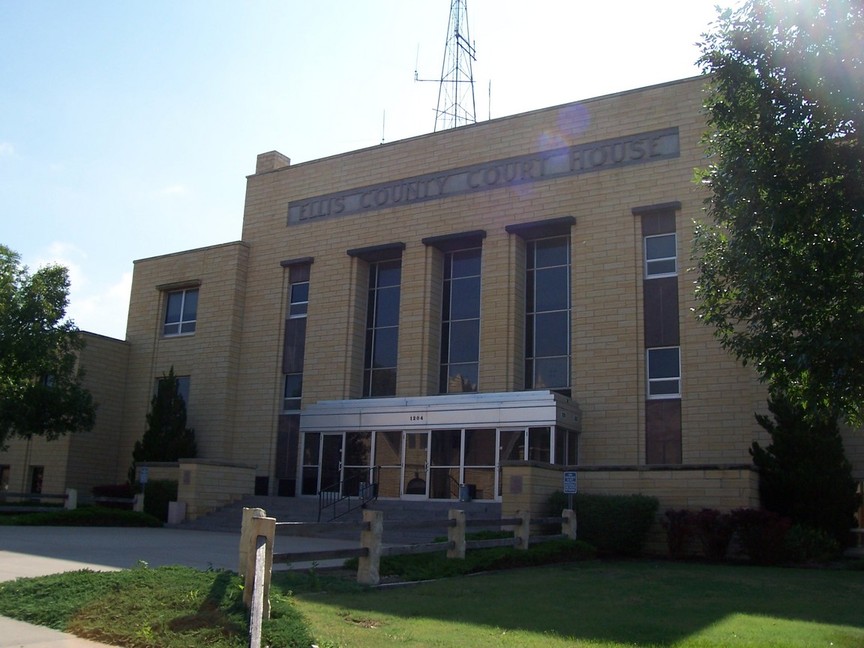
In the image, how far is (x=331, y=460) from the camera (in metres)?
29.6

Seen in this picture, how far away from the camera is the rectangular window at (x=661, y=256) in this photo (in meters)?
26.5

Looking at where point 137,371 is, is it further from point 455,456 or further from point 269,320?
point 455,456

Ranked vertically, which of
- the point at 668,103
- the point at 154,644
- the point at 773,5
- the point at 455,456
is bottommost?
the point at 154,644

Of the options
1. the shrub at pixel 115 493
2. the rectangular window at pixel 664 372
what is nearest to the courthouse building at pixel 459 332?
the rectangular window at pixel 664 372

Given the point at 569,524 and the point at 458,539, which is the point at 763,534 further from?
the point at 458,539

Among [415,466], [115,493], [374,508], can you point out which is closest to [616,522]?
[374,508]

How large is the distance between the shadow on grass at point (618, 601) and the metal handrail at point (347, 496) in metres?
10.9

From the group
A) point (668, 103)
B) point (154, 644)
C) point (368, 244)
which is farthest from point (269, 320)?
point (154, 644)

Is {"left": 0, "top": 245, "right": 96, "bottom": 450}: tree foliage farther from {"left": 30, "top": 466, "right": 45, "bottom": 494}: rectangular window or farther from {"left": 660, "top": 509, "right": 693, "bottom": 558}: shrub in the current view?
{"left": 660, "top": 509, "right": 693, "bottom": 558}: shrub

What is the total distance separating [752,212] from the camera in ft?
44.3

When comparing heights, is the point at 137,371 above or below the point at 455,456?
above

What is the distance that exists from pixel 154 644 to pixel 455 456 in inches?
760

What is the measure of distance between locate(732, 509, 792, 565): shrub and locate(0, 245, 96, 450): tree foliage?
22.1 m

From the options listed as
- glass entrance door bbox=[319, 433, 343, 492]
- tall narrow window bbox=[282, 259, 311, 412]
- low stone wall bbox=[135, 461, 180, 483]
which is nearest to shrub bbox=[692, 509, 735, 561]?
glass entrance door bbox=[319, 433, 343, 492]
